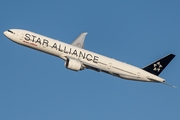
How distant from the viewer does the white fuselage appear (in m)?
138

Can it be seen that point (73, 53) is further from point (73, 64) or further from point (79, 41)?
point (79, 41)

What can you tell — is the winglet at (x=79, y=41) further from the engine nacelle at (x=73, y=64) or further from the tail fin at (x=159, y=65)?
the tail fin at (x=159, y=65)

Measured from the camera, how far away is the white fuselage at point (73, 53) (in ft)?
454

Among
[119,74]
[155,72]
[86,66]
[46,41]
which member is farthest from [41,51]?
[155,72]

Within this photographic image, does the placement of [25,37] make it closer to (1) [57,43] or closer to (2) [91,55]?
(1) [57,43]

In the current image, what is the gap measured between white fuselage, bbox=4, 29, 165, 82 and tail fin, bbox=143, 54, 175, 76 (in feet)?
12.1

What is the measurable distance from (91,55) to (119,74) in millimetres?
9893

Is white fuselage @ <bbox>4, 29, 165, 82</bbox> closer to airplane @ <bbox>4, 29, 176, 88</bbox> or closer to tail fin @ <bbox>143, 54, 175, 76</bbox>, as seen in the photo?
airplane @ <bbox>4, 29, 176, 88</bbox>

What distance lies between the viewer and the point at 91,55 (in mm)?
141250

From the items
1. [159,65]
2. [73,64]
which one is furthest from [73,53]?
[159,65]

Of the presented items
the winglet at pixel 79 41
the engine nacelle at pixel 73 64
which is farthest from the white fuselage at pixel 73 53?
the winglet at pixel 79 41

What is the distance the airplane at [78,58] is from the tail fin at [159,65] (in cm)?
102

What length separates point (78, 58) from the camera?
140m

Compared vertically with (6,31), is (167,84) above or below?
below
